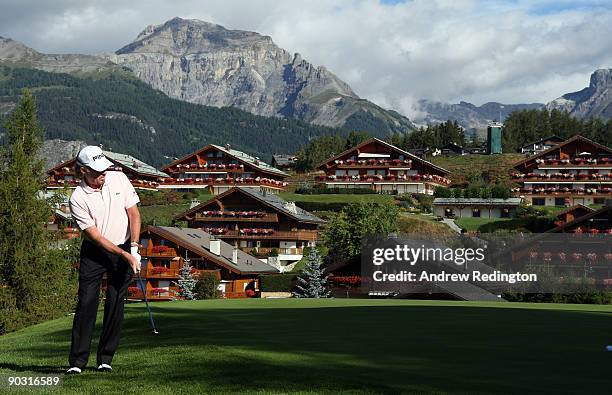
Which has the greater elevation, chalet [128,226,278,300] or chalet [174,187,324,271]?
chalet [174,187,324,271]

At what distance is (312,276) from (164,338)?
53.4 meters

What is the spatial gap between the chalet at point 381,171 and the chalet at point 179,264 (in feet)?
158

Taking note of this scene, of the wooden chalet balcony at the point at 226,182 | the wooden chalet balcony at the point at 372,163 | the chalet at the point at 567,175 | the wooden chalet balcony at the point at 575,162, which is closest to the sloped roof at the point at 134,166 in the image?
the wooden chalet balcony at the point at 226,182

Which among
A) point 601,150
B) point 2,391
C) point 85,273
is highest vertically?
point 601,150

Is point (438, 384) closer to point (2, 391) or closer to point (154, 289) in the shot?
point (2, 391)

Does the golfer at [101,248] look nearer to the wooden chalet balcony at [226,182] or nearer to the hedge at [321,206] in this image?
the hedge at [321,206]

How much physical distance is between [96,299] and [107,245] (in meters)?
0.79

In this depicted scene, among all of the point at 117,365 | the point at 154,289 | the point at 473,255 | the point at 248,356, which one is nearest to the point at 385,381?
the point at 248,356

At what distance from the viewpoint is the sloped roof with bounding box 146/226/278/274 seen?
78.9 metres

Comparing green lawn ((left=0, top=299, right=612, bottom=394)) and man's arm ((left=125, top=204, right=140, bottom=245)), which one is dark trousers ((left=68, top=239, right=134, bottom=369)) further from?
green lawn ((left=0, top=299, right=612, bottom=394))

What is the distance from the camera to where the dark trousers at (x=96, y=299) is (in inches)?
467

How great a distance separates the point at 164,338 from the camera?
16109 mm

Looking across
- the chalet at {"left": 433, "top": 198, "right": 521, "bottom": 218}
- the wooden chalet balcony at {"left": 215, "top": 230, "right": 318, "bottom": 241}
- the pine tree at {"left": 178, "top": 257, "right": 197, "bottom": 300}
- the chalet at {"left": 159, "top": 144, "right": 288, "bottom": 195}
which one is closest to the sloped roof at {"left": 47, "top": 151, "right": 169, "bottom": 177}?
the chalet at {"left": 159, "top": 144, "right": 288, "bottom": 195}

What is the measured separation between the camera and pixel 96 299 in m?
12.0
